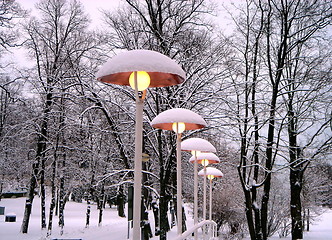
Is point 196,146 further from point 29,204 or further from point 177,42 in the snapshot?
point 29,204

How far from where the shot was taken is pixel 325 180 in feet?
120

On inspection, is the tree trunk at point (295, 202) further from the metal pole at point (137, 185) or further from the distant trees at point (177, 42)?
the metal pole at point (137, 185)

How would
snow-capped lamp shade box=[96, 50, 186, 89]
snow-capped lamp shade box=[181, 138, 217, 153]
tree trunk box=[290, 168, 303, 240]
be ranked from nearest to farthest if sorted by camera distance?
snow-capped lamp shade box=[96, 50, 186, 89] → snow-capped lamp shade box=[181, 138, 217, 153] → tree trunk box=[290, 168, 303, 240]

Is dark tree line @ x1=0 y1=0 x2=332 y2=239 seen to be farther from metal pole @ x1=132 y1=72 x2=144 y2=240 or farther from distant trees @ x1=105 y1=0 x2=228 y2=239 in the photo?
metal pole @ x1=132 y1=72 x2=144 y2=240

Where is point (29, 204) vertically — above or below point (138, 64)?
below

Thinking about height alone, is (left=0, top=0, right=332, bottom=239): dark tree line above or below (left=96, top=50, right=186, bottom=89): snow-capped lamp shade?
above

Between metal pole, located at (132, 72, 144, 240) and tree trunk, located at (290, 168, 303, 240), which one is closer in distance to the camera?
metal pole, located at (132, 72, 144, 240)

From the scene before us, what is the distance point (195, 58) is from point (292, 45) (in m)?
4.70

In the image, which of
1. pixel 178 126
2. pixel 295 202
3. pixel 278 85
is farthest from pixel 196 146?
pixel 295 202

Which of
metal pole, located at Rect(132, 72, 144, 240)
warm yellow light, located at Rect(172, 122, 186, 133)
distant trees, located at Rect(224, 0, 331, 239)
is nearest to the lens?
metal pole, located at Rect(132, 72, 144, 240)

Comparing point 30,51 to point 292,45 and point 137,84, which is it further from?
point 137,84

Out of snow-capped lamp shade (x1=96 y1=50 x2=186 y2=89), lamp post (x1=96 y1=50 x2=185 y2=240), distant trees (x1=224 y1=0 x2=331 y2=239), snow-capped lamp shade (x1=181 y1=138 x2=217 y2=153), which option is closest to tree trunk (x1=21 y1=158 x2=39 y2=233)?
distant trees (x1=224 y1=0 x2=331 y2=239)

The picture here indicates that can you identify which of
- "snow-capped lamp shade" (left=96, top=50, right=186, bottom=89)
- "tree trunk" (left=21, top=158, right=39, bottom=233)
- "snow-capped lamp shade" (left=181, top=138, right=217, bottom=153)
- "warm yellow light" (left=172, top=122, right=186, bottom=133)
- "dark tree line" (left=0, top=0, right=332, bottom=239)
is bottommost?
"tree trunk" (left=21, top=158, right=39, bottom=233)

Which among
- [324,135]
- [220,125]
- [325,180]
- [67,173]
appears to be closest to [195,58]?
Result: [220,125]
